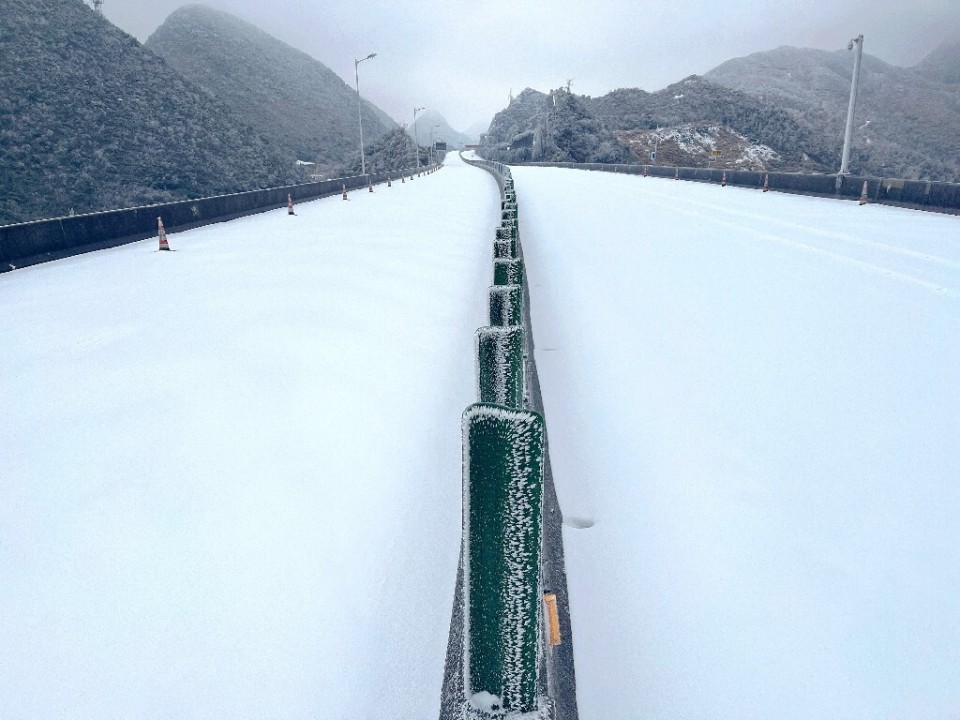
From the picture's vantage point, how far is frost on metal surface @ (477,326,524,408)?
2.96 metres

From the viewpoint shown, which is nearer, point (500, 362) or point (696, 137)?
point (500, 362)


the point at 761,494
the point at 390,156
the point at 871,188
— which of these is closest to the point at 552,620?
the point at 761,494

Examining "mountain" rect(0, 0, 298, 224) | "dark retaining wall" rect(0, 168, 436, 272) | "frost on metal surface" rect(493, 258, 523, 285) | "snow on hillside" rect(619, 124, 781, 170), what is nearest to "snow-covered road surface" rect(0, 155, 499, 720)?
"frost on metal surface" rect(493, 258, 523, 285)

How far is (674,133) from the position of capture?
482 ft

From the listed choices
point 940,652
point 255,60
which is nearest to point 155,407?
point 940,652

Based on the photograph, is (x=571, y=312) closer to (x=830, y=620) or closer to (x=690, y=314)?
(x=690, y=314)

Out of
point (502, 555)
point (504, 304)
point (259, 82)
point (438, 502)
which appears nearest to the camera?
point (502, 555)

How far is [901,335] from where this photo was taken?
695cm

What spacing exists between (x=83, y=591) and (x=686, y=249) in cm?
1258

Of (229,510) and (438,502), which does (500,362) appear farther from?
(229,510)

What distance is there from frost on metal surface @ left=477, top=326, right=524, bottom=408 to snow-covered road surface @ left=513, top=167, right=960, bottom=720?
3.77 ft

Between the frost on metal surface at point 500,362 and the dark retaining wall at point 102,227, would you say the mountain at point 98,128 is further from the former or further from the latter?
the frost on metal surface at point 500,362

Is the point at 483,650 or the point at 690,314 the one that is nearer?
the point at 483,650

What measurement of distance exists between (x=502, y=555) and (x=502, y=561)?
0.02 metres
